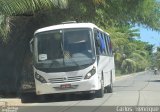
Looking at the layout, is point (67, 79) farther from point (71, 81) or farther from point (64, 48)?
point (64, 48)

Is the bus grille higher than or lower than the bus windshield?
lower

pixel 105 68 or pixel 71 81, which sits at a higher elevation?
pixel 105 68

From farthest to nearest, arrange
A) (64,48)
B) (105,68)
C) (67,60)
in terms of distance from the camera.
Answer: (105,68) < (64,48) < (67,60)

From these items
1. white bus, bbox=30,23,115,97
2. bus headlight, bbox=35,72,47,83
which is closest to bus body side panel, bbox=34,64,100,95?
white bus, bbox=30,23,115,97

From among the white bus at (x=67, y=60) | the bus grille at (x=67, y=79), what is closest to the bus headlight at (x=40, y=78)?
the white bus at (x=67, y=60)

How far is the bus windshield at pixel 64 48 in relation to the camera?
2233cm

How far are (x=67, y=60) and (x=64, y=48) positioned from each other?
23.0 inches

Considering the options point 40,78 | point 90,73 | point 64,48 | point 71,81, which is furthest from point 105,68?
point 40,78

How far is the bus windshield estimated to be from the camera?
22328 millimetres

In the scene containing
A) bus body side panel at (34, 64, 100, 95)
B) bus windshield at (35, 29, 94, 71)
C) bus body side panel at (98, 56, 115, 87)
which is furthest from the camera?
bus body side panel at (98, 56, 115, 87)

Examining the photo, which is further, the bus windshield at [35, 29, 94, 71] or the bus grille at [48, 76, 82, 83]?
the bus windshield at [35, 29, 94, 71]

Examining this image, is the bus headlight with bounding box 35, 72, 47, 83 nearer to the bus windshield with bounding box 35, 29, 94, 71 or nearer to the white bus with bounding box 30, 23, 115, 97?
the white bus with bounding box 30, 23, 115, 97

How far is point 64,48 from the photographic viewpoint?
74.2 ft

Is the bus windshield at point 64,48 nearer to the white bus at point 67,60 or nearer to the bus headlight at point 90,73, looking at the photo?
the white bus at point 67,60
